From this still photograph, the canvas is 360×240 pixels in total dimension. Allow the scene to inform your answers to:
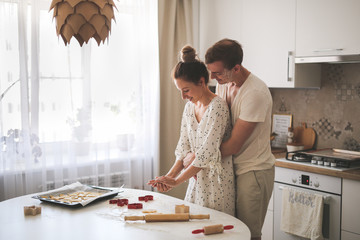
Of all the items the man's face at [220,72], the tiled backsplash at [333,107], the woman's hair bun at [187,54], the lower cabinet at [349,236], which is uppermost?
the woman's hair bun at [187,54]

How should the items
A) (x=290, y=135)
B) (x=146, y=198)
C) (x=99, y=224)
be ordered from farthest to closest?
(x=290, y=135) < (x=146, y=198) < (x=99, y=224)

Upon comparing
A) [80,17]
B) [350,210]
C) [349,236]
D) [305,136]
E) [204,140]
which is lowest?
[349,236]

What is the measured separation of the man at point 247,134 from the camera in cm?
209

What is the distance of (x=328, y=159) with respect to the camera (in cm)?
289

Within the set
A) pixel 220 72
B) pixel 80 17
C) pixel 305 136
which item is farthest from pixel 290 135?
pixel 80 17

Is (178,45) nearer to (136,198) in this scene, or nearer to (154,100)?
(154,100)

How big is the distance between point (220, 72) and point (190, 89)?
18 cm

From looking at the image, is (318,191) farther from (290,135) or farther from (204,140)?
(204,140)

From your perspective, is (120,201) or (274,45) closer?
(120,201)

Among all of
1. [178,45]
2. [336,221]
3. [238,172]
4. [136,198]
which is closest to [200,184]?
[238,172]

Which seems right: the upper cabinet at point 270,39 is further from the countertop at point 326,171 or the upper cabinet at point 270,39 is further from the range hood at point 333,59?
the countertop at point 326,171

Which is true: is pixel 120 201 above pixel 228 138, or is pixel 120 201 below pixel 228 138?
below

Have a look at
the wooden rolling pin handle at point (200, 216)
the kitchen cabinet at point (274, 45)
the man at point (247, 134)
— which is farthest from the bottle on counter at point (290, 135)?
the wooden rolling pin handle at point (200, 216)

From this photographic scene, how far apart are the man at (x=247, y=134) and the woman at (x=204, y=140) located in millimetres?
52
